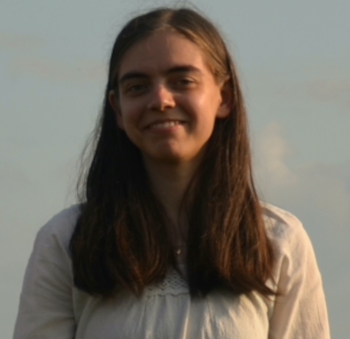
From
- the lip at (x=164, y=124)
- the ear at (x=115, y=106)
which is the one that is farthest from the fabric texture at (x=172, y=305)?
the lip at (x=164, y=124)

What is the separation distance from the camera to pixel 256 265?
6.67 meters

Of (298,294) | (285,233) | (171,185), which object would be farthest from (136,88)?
(298,294)

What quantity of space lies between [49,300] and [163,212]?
0.74m

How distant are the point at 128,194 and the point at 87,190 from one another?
25 cm

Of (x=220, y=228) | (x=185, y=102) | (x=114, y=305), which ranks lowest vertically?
(x=114, y=305)

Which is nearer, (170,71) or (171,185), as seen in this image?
(170,71)

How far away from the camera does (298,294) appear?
6844mm

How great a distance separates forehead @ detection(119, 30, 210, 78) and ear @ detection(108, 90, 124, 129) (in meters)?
0.16

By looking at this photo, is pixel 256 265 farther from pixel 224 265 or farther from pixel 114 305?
pixel 114 305

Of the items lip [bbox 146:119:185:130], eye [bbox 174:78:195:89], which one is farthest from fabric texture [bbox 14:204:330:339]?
eye [bbox 174:78:195:89]

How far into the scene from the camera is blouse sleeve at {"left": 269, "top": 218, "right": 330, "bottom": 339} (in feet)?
22.3

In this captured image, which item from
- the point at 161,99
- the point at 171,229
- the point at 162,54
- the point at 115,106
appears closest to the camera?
the point at 161,99

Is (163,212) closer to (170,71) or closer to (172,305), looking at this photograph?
(172,305)

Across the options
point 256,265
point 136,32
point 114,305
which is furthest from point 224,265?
point 136,32
